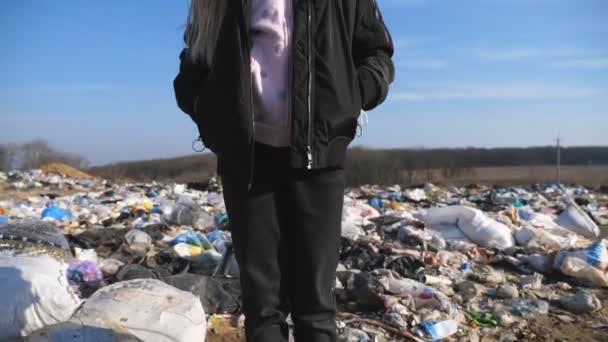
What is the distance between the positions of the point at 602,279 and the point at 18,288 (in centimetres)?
355

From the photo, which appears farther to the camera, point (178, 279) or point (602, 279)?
point (602, 279)

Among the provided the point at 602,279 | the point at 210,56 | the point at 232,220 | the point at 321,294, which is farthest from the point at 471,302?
the point at 210,56

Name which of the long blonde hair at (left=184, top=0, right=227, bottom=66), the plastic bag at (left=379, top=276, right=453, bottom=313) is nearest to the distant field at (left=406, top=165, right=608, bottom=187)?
the plastic bag at (left=379, top=276, right=453, bottom=313)

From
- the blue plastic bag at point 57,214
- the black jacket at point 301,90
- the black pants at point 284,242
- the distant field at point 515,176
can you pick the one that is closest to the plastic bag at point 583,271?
the black pants at point 284,242

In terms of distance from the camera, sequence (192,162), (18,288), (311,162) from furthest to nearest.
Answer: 1. (192,162)
2. (18,288)
3. (311,162)

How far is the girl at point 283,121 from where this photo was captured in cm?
125

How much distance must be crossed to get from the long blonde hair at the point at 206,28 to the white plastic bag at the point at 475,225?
12.8 feet

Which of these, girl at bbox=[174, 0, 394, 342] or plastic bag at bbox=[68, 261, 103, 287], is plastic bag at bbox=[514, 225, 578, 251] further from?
girl at bbox=[174, 0, 394, 342]

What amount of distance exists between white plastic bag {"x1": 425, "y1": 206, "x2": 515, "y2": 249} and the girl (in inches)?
142

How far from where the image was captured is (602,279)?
3.50 metres

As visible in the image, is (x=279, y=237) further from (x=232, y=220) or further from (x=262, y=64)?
(x=262, y=64)

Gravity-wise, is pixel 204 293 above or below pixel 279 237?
below

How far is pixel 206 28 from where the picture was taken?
136cm

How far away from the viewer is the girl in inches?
49.3
